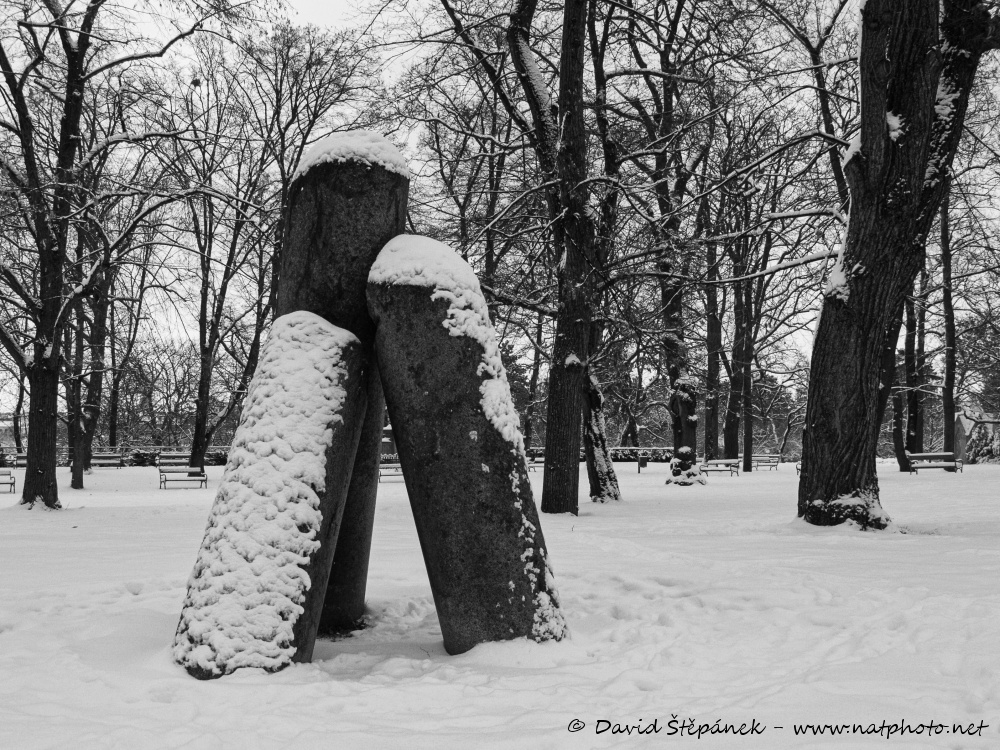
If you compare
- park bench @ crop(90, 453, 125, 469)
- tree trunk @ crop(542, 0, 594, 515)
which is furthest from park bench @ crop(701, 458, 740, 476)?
park bench @ crop(90, 453, 125, 469)

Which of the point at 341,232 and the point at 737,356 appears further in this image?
the point at 737,356

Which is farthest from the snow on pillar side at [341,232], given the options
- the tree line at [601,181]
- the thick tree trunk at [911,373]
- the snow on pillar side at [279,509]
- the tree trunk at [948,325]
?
the thick tree trunk at [911,373]

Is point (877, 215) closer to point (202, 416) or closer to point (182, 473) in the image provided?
point (182, 473)

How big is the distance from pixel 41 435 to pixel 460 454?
10.3 m

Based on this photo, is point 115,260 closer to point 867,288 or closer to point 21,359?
point 21,359

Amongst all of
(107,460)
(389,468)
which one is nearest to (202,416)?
(389,468)

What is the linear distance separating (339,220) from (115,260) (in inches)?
368

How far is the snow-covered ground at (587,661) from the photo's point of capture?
100 inches

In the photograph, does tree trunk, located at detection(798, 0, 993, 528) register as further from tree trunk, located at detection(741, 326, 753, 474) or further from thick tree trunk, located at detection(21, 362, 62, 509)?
tree trunk, located at detection(741, 326, 753, 474)

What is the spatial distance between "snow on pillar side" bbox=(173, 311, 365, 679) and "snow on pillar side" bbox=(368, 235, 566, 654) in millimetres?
307

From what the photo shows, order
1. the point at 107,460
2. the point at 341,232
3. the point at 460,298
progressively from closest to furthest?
the point at 460,298 → the point at 341,232 → the point at 107,460

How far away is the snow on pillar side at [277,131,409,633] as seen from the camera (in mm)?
4168

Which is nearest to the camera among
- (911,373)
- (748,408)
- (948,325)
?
(948,325)

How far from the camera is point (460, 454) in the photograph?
3754 millimetres
